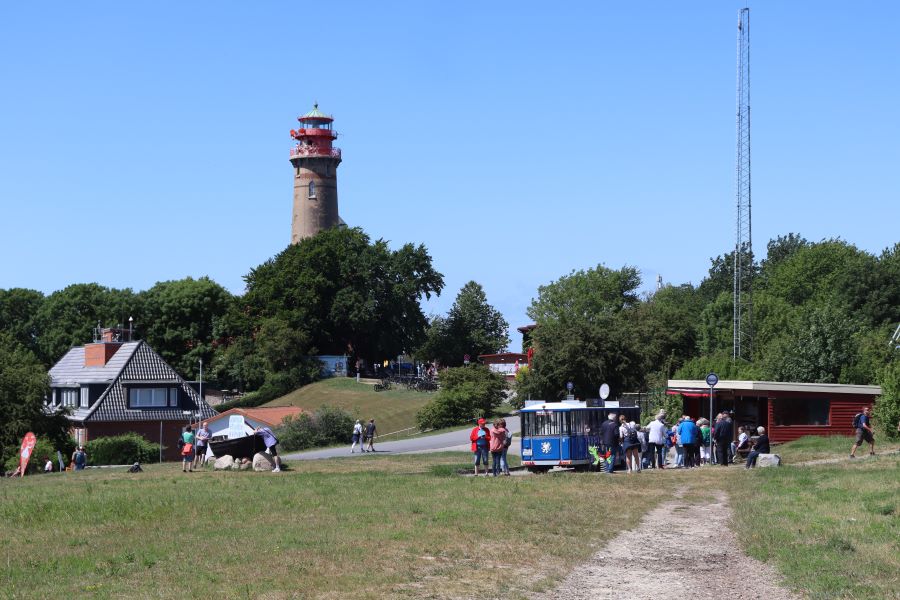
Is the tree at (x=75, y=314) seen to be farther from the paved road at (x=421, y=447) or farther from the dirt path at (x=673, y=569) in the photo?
the dirt path at (x=673, y=569)

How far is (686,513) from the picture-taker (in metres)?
21.9

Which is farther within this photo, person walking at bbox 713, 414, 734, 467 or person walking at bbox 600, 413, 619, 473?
person walking at bbox 713, 414, 734, 467

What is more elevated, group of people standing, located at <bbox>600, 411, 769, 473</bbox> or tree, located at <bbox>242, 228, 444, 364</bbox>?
tree, located at <bbox>242, 228, 444, 364</bbox>

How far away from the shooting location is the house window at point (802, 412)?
142ft

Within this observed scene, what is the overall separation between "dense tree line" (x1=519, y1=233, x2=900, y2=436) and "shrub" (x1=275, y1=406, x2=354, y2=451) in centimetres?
977

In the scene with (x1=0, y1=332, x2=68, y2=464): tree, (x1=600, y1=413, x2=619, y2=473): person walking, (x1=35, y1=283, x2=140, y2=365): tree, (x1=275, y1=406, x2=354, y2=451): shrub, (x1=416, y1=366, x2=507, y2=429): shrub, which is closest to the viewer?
(x1=600, y1=413, x2=619, y2=473): person walking

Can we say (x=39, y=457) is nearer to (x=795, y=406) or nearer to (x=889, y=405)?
(x=795, y=406)

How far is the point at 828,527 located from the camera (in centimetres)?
1864

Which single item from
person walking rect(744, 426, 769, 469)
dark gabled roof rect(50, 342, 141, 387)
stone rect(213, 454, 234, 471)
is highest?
dark gabled roof rect(50, 342, 141, 387)

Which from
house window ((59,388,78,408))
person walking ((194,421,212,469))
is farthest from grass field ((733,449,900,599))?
house window ((59,388,78,408))

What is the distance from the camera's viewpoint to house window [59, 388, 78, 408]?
71.9m

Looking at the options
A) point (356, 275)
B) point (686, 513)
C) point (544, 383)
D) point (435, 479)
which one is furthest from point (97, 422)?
point (686, 513)

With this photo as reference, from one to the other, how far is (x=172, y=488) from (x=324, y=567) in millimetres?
12221

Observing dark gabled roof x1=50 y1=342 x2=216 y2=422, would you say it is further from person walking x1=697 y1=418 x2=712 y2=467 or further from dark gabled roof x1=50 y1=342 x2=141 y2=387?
person walking x1=697 y1=418 x2=712 y2=467
